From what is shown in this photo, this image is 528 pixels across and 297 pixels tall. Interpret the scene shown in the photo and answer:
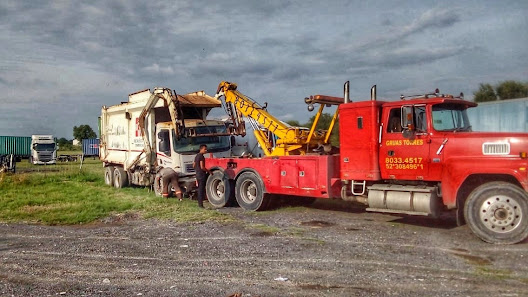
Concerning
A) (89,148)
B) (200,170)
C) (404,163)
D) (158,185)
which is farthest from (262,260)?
(89,148)

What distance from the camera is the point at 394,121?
1038 cm

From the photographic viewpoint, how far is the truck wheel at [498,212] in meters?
8.45

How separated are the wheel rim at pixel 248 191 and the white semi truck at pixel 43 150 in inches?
1410

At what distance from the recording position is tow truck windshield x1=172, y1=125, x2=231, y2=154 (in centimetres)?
1620

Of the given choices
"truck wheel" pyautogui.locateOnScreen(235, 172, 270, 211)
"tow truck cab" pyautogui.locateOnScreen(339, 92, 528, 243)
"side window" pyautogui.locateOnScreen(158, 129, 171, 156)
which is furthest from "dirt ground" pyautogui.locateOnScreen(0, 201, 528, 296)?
"side window" pyautogui.locateOnScreen(158, 129, 171, 156)

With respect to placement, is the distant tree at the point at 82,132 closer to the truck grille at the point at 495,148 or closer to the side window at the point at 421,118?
the side window at the point at 421,118

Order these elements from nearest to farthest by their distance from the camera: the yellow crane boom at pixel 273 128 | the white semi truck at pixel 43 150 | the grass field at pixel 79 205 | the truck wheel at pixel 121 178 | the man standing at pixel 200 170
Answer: the grass field at pixel 79 205 < the yellow crane boom at pixel 273 128 < the man standing at pixel 200 170 < the truck wheel at pixel 121 178 < the white semi truck at pixel 43 150

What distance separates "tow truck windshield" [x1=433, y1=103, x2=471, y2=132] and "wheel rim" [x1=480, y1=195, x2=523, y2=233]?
5.60ft

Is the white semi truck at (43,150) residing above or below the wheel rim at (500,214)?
above

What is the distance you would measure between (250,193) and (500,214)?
682 cm

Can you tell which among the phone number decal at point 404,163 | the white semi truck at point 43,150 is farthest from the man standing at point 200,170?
the white semi truck at point 43,150

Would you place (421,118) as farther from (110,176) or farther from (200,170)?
(110,176)

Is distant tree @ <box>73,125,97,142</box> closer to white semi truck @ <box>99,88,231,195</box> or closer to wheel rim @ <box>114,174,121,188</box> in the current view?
wheel rim @ <box>114,174,121,188</box>

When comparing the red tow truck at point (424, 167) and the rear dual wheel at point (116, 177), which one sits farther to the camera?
the rear dual wheel at point (116, 177)
